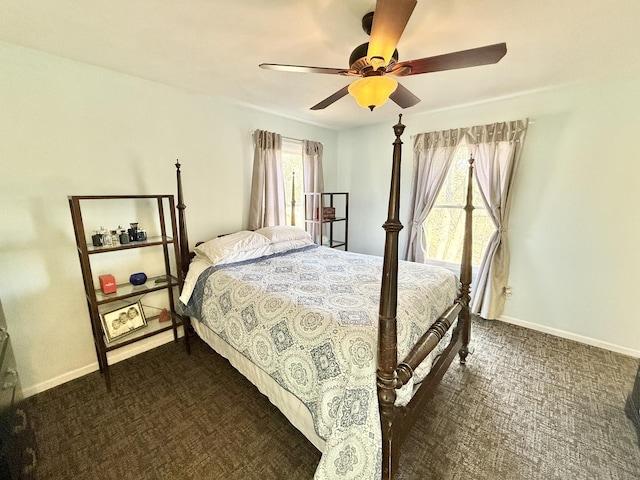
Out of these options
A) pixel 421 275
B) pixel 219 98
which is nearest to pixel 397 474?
pixel 421 275

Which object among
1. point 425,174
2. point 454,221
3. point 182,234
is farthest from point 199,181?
point 454,221

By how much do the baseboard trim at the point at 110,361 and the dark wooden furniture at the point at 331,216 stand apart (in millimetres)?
2174

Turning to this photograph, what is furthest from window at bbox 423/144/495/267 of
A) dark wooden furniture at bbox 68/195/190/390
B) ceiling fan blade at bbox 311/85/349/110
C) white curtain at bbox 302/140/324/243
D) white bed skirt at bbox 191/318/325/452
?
dark wooden furniture at bbox 68/195/190/390

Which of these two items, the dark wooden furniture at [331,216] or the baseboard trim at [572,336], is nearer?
the baseboard trim at [572,336]

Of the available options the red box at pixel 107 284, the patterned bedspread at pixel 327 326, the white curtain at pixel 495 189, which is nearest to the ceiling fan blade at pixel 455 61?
the patterned bedspread at pixel 327 326

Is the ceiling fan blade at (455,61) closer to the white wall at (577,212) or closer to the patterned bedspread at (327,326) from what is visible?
the patterned bedspread at (327,326)

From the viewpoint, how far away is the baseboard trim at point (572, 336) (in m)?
2.37

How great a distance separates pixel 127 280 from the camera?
2.29 m

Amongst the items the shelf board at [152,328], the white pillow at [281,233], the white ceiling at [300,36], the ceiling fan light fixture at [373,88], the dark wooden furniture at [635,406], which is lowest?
the dark wooden furniture at [635,406]

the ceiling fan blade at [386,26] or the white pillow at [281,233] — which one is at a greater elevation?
the ceiling fan blade at [386,26]

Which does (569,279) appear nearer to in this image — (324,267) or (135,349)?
(324,267)

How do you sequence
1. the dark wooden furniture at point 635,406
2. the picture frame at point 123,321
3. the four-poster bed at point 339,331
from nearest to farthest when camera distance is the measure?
1. the four-poster bed at point 339,331
2. the dark wooden furniture at point 635,406
3. the picture frame at point 123,321

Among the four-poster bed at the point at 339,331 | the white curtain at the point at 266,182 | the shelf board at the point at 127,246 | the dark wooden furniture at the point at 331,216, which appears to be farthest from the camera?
the dark wooden furniture at the point at 331,216

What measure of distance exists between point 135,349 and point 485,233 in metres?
3.89
